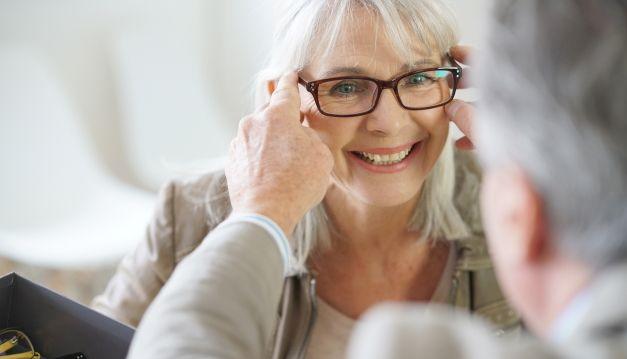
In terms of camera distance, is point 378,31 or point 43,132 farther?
point 43,132

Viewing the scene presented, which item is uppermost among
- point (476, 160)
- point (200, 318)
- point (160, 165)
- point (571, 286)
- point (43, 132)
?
point (571, 286)

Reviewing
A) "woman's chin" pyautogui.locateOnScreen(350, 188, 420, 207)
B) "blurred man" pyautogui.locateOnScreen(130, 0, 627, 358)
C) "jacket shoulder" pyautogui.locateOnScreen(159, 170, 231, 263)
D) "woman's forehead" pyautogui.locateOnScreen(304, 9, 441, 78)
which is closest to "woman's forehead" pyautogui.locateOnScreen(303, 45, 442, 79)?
"woman's forehead" pyautogui.locateOnScreen(304, 9, 441, 78)

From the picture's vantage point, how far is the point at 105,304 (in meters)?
1.68

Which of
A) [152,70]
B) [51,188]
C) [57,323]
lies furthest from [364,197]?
[152,70]

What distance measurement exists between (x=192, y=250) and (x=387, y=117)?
0.51 meters

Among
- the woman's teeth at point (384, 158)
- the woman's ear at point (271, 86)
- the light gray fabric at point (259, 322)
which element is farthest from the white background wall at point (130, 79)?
the light gray fabric at point (259, 322)

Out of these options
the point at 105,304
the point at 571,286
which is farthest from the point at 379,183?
the point at 571,286

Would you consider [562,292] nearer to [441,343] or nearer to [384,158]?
[441,343]

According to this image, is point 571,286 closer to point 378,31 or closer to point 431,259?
point 378,31

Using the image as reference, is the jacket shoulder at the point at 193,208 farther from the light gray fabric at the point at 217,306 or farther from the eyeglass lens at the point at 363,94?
the light gray fabric at the point at 217,306

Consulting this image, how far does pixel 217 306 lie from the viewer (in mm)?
862

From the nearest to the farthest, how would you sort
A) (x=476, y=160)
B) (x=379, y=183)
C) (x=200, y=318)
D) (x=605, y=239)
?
1. (x=605, y=239)
2. (x=200, y=318)
3. (x=379, y=183)
4. (x=476, y=160)

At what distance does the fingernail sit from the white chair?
1398 mm

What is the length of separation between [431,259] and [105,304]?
70 cm
